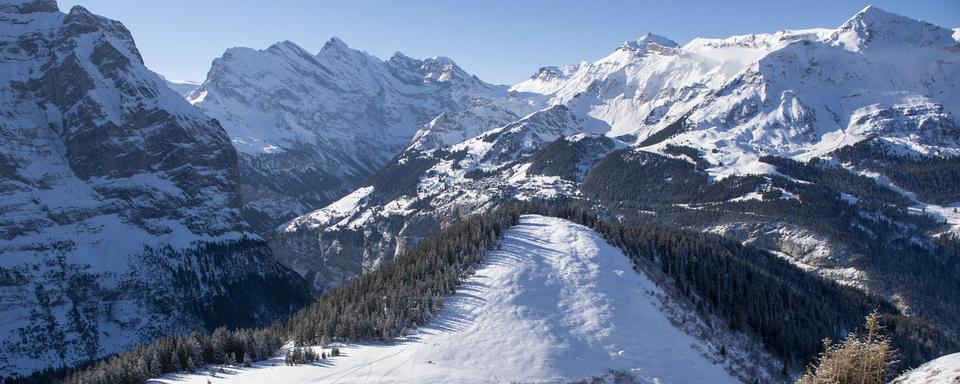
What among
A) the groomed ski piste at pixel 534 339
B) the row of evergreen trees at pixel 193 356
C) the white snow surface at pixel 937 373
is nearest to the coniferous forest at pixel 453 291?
the row of evergreen trees at pixel 193 356

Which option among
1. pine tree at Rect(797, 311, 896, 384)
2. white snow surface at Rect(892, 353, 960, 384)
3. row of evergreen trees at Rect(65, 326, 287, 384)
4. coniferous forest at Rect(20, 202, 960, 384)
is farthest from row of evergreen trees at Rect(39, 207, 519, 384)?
white snow surface at Rect(892, 353, 960, 384)

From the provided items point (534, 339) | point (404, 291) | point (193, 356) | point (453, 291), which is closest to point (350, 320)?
point (404, 291)

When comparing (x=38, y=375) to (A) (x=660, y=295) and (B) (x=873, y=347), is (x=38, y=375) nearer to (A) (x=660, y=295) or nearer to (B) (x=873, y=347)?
(A) (x=660, y=295)

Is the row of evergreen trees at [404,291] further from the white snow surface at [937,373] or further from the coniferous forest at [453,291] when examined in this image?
the white snow surface at [937,373]

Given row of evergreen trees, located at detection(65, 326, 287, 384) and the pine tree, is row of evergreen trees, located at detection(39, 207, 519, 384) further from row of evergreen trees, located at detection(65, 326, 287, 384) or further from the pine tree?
the pine tree

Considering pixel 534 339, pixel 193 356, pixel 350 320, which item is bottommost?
pixel 193 356

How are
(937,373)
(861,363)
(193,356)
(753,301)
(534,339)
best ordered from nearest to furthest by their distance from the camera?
(937,373) < (861,363) < (534,339) < (193,356) < (753,301)

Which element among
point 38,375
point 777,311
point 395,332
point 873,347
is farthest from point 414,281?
point 38,375

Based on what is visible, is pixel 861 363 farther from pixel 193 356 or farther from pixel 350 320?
pixel 193 356
